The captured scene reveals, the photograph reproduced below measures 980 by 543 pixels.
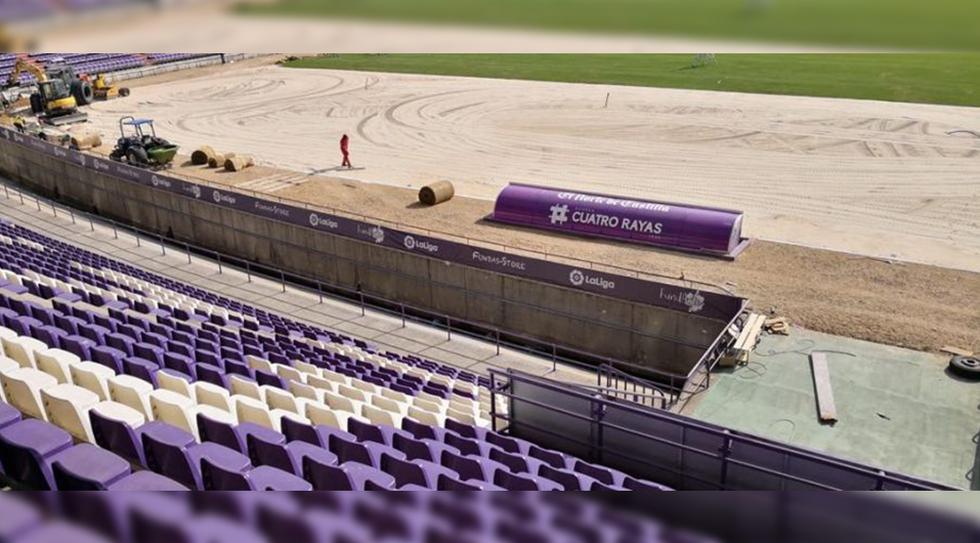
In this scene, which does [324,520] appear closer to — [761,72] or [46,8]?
[46,8]

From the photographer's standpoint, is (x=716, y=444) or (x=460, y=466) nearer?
(x=460, y=466)

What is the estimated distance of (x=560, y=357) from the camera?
Answer: 61.3 feet

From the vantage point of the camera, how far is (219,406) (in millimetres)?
8242

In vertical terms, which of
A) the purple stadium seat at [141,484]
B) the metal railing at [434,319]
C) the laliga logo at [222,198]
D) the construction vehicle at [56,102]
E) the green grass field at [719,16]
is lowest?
the metal railing at [434,319]

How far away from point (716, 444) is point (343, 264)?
16113 millimetres

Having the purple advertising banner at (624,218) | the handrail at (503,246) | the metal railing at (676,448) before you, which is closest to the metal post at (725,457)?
the metal railing at (676,448)

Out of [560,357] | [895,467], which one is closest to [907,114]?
[560,357]

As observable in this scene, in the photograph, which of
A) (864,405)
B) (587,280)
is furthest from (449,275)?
(864,405)

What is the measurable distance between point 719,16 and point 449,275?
731 inches

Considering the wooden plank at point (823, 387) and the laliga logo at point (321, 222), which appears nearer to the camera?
the wooden plank at point (823, 387)

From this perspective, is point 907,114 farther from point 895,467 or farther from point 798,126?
point 895,467

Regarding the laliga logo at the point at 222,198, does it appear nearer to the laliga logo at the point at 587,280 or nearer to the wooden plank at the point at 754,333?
the laliga logo at the point at 587,280

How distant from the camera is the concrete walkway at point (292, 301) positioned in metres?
17.5

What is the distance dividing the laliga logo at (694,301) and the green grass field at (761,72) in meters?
24.9
